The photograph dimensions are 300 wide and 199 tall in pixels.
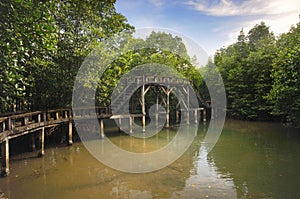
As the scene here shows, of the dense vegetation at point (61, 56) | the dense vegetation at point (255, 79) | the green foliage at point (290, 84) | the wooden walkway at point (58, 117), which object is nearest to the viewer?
the dense vegetation at point (61, 56)

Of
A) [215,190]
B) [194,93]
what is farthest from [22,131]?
[194,93]

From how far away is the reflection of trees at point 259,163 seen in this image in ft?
23.1

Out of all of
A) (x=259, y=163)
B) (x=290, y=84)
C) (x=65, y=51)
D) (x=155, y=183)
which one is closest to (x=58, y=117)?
(x=65, y=51)

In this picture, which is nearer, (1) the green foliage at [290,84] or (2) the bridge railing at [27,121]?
(2) the bridge railing at [27,121]

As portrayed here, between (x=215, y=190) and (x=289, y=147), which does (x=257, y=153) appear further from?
(x=215, y=190)

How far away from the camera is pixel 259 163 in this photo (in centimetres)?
966

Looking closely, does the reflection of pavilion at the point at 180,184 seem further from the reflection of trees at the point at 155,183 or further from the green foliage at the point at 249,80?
the green foliage at the point at 249,80

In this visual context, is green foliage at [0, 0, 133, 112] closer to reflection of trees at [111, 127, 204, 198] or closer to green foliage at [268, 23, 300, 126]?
reflection of trees at [111, 127, 204, 198]

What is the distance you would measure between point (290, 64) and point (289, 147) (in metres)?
4.63

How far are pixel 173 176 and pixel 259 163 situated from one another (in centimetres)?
405

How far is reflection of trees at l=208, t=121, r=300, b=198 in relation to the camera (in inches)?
278

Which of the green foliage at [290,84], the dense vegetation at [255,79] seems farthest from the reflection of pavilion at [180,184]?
the dense vegetation at [255,79]

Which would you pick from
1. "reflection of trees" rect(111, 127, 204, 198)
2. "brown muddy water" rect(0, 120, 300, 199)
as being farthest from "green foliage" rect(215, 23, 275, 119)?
"reflection of trees" rect(111, 127, 204, 198)

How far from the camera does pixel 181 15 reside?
→ 16719 mm
